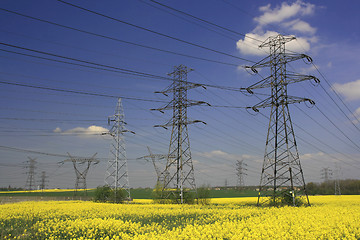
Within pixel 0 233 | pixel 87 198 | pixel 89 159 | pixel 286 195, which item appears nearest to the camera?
pixel 0 233

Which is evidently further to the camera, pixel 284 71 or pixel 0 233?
pixel 284 71

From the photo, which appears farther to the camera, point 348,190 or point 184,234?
point 348,190

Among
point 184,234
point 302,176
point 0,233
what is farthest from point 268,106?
point 0,233

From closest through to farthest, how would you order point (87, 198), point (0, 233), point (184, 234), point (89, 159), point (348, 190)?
point (184, 234), point (0, 233), point (87, 198), point (89, 159), point (348, 190)

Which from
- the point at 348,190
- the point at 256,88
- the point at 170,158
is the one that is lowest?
the point at 348,190

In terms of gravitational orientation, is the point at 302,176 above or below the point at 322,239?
above

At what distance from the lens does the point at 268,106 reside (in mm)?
29719

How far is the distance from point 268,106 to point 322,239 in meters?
19.5

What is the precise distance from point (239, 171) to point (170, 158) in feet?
209

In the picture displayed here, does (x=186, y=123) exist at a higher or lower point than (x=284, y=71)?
lower

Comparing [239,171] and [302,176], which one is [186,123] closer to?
[302,176]

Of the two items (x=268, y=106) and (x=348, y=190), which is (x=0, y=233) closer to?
(x=268, y=106)

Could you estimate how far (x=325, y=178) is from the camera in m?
92.8

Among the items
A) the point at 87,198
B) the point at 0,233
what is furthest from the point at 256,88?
the point at 87,198
